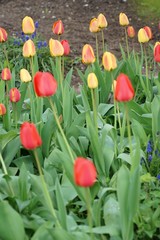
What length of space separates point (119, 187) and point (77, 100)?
1354 millimetres

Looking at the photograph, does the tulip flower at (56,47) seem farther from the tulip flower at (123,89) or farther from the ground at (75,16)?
the ground at (75,16)

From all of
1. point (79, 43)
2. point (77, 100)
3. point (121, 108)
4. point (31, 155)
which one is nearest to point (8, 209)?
point (31, 155)

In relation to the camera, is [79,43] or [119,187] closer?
[119,187]

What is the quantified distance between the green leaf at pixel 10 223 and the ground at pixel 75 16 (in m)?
3.43

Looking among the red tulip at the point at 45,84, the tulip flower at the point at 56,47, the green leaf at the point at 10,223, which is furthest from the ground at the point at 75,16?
the green leaf at the point at 10,223

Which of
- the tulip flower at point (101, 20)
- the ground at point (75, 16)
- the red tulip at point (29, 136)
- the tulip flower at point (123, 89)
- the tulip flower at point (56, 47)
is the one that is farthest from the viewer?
the ground at point (75, 16)

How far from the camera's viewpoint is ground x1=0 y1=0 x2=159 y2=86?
19.0 feet

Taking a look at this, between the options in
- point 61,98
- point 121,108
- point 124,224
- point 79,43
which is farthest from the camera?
point 79,43

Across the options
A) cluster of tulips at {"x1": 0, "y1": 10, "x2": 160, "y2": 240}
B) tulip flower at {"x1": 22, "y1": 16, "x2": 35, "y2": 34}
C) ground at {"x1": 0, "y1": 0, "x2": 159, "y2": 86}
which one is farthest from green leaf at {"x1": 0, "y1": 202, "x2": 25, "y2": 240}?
ground at {"x1": 0, "y1": 0, "x2": 159, "y2": 86}

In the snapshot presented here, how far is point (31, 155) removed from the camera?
9.89ft

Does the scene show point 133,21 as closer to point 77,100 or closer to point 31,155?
point 77,100

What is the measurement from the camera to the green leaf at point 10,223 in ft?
7.12

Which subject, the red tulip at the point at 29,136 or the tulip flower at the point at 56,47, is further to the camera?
the tulip flower at the point at 56,47

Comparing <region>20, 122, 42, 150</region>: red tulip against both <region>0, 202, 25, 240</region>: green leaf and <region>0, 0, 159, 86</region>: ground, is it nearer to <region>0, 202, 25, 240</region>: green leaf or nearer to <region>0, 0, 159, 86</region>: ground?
<region>0, 202, 25, 240</region>: green leaf
